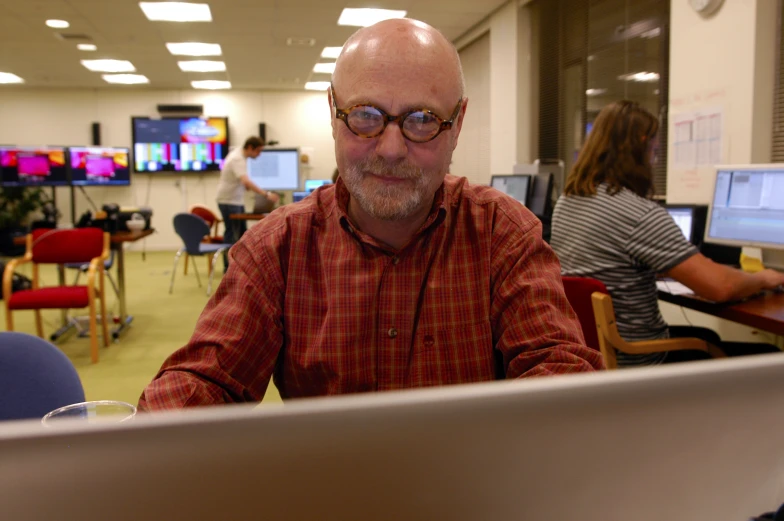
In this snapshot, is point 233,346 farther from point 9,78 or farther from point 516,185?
point 9,78

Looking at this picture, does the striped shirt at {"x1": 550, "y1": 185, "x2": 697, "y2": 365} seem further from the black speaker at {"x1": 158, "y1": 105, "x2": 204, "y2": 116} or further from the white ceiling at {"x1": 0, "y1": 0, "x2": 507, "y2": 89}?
the black speaker at {"x1": 158, "y1": 105, "x2": 204, "y2": 116}

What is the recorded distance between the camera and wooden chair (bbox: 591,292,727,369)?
1992mm

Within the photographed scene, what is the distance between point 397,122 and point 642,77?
14.1ft

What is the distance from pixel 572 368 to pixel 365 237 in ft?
1.47

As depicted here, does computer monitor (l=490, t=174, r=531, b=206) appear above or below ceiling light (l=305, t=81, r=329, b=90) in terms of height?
below

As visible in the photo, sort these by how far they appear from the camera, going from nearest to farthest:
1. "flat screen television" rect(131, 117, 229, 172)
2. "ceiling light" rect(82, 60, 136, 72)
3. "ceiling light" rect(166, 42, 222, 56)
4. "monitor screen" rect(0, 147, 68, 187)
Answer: "ceiling light" rect(166, 42, 222, 56), "ceiling light" rect(82, 60, 136, 72), "monitor screen" rect(0, 147, 68, 187), "flat screen television" rect(131, 117, 229, 172)

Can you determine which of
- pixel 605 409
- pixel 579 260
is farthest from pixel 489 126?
pixel 605 409

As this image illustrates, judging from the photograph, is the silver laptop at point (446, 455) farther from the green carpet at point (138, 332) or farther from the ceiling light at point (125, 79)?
the ceiling light at point (125, 79)

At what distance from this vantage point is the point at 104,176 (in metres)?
10.3

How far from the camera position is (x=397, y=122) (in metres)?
1.09

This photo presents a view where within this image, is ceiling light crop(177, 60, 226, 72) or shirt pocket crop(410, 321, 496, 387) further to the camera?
ceiling light crop(177, 60, 226, 72)

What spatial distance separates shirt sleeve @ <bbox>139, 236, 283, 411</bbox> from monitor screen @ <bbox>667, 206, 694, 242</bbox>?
102 inches

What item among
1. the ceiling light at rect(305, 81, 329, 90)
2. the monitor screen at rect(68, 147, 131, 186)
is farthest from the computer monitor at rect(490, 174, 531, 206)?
the monitor screen at rect(68, 147, 131, 186)

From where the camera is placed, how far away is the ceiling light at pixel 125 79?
10039mm
